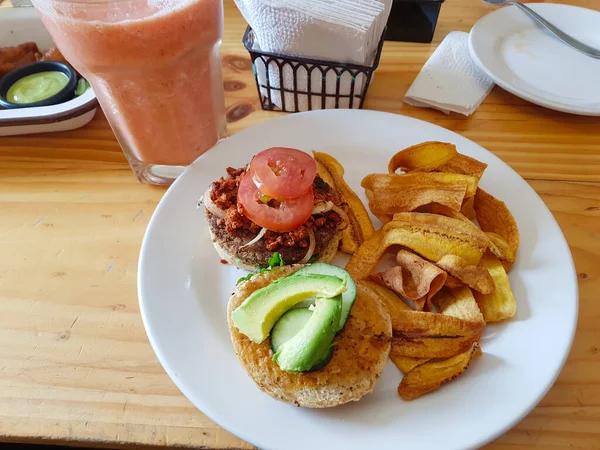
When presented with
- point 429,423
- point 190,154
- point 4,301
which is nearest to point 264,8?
point 190,154

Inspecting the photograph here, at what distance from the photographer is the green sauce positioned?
182cm

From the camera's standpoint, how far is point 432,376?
109 centimetres

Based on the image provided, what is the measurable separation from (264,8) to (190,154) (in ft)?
1.79

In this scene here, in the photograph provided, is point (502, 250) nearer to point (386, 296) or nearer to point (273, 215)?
point (386, 296)

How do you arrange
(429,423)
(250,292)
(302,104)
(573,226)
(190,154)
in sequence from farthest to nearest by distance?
(302,104)
(190,154)
(573,226)
(250,292)
(429,423)

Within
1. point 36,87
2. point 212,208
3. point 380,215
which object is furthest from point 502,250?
point 36,87

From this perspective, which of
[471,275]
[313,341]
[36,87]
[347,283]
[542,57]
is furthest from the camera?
[542,57]

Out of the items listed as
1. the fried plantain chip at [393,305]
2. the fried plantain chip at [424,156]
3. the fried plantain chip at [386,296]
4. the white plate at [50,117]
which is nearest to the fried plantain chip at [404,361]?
the fried plantain chip at [393,305]

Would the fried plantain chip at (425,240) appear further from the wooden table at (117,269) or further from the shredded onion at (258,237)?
the wooden table at (117,269)

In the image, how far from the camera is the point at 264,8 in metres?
1.55

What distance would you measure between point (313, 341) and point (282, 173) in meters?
0.49

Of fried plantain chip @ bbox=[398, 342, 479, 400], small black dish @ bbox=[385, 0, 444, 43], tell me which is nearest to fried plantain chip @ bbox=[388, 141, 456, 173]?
fried plantain chip @ bbox=[398, 342, 479, 400]

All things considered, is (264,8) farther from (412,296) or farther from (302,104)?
(412,296)

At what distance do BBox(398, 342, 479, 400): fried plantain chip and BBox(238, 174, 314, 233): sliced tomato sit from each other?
49 centimetres
